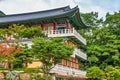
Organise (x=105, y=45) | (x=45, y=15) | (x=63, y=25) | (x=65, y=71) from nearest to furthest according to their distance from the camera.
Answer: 1. (x=65, y=71)
2. (x=63, y=25)
3. (x=45, y=15)
4. (x=105, y=45)

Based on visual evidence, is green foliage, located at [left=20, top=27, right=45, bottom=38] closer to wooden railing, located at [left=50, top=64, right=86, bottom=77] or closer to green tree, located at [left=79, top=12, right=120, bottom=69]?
wooden railing, located at [left=50, top=64, right=86, bottom=77]

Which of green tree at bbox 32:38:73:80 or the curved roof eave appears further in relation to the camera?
the curved roof eave

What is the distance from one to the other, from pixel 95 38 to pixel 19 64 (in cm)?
2256

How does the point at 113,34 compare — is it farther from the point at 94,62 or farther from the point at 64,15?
the point at 64,15

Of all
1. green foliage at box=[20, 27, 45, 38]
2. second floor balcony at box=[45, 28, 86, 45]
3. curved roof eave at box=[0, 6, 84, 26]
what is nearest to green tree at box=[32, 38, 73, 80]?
green foliage at box=[20, 27, 45, 38]

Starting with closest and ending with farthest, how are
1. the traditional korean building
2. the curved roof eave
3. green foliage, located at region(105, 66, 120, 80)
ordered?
the traditional korean building
the curved roof eave
green foliage, located at region(105, 66, 120, 80)

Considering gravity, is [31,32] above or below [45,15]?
A: below

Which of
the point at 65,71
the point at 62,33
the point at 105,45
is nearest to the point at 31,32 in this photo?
the point at 62,33

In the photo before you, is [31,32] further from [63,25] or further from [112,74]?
[112,74]

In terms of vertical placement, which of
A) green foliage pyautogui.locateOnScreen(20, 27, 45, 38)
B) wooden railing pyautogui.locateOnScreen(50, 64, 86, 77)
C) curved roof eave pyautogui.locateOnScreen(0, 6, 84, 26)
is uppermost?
curved roof eave pyautogui.locateOnScreen(0, 6, 84, 26)

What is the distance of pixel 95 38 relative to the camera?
48.4m

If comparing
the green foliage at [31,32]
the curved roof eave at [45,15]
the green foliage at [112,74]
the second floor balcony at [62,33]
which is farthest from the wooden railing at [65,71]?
the curved roof eave at [45,15]

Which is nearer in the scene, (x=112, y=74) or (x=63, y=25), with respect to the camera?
(x=112, y=74)

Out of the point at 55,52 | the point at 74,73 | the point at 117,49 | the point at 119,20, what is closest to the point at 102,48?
the point at 117,49
